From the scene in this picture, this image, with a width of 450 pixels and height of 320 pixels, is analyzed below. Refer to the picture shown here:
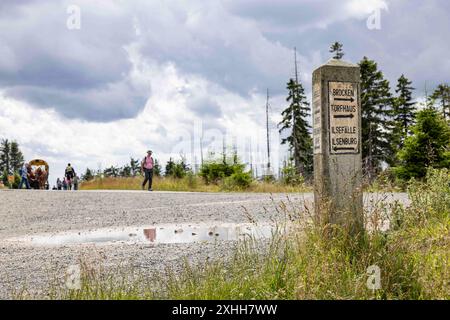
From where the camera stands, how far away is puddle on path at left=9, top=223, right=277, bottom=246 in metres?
8.17

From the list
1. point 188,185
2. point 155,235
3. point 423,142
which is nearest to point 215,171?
point 188,185

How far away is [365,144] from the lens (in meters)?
36.8

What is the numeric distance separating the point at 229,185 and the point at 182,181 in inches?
133

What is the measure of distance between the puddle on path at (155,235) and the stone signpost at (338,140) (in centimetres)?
213

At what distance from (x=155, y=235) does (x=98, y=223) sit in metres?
3.12

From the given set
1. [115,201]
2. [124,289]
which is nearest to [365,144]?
[115,201]

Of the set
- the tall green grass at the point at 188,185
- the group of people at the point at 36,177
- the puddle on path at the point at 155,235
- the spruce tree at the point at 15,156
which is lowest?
the puddle on path at the point at 155,235

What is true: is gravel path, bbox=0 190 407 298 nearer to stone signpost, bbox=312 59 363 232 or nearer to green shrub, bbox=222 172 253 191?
stone signpost, bbox=312 59 363 232

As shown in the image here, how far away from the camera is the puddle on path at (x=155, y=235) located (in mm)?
8172

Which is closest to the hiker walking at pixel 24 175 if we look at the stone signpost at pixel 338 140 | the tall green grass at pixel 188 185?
the tall green grass at pixel 188 185

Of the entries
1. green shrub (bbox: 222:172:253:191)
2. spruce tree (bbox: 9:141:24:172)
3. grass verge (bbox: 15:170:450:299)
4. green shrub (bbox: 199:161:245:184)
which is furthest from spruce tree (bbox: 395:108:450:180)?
spruce tree (bbox: 9:141:24:172)

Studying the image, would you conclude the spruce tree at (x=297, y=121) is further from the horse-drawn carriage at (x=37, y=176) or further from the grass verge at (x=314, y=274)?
the grass verge at (x=314, y=274)

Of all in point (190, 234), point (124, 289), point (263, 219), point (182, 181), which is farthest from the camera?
point (182, 181)
